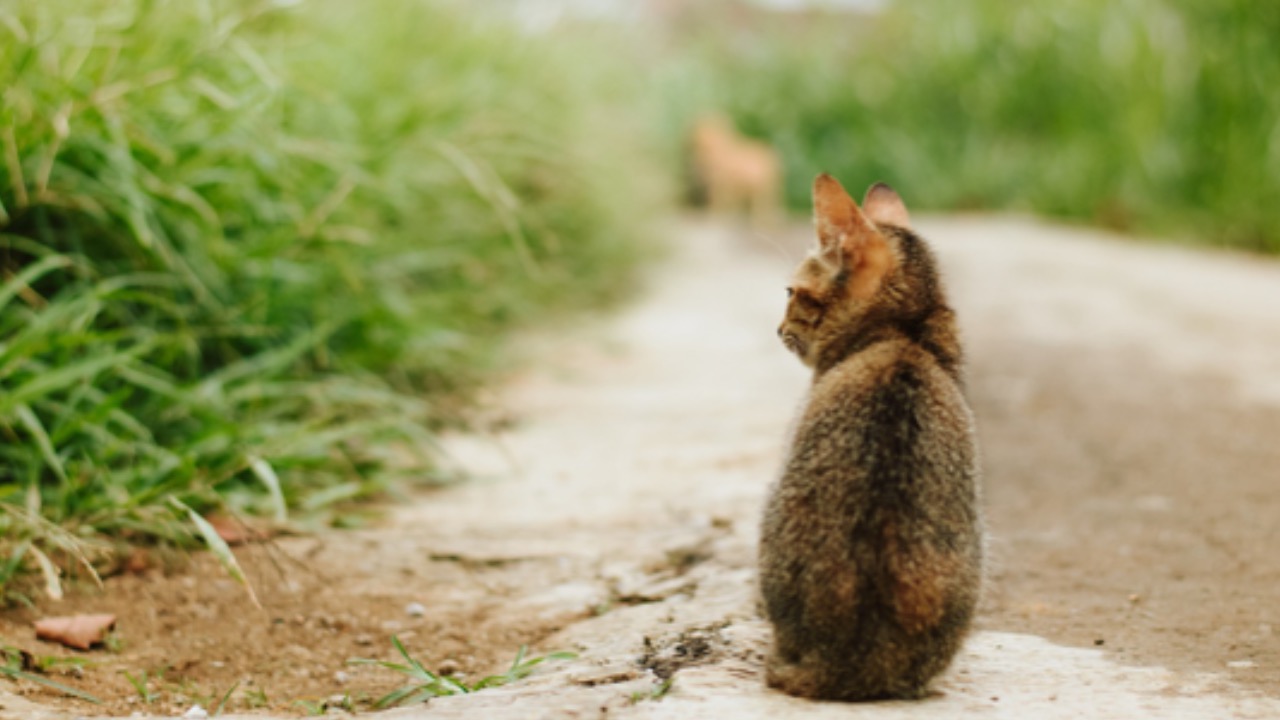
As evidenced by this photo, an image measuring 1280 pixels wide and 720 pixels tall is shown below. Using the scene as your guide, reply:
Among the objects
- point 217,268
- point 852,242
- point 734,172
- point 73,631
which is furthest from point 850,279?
point 734,172

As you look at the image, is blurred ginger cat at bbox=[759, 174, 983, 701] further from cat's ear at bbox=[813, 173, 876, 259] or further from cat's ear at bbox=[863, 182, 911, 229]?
cat's ear at bbox=[863, 182, 911, 229]

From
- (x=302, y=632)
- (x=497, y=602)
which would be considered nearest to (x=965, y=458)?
(x=497, y=602)

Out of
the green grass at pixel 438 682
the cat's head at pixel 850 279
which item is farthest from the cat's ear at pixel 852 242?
the green grass at pixel 438 682

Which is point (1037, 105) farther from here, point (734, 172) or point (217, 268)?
point (217, 268)

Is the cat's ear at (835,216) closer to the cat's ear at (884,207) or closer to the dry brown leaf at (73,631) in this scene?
the cat's ear at (884,207)

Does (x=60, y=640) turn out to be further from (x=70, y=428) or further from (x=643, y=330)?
(x=643, y=330)

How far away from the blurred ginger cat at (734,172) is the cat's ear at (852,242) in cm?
873

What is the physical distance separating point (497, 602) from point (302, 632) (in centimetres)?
41

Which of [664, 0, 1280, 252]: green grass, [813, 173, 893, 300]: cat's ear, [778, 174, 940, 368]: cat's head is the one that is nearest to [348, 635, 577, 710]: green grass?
[778, 174, 940, 368]: cat's head

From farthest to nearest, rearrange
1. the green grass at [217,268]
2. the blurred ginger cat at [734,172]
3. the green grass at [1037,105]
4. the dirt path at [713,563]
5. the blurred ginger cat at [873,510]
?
the blurred ginger cat at [734,172], the green grass at [1037,105], the green grass at [217,268], the dirt path at [713,563], the blurred ginger cat at [873,510]

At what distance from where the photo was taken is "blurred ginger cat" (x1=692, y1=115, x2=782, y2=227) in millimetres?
10977

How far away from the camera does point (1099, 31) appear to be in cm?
1090

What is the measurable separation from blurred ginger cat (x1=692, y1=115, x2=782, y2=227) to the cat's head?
8.67 metres

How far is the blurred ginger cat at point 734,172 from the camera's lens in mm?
10977
